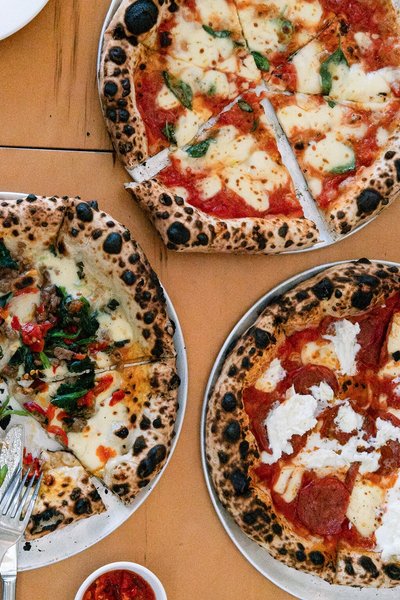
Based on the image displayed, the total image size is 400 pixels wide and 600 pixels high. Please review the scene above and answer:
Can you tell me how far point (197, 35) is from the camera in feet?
11.2

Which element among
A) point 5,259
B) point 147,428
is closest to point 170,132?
point 5,259

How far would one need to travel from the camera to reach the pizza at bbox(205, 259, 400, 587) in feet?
11.0

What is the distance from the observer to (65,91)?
3.43m

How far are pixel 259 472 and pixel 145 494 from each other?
49 cm

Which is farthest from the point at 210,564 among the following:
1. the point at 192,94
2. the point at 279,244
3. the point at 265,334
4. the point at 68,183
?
the point at 192,94

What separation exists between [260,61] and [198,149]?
1.59 ft

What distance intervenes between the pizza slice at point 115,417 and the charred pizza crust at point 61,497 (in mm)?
58

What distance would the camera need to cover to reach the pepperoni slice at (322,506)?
3441 millimetres

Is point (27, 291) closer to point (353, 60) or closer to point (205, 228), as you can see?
point (205, 228)

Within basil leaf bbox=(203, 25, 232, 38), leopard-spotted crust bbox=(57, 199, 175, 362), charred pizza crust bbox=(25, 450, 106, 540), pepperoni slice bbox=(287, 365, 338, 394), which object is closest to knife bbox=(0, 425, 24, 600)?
charred pizza crust bbox=(25, 450, 106, 540)

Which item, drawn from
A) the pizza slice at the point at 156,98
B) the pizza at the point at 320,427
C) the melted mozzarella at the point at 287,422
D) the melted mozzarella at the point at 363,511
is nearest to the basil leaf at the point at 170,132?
the pizza slice at the point at 156,98

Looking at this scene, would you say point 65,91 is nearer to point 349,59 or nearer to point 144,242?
point 144,242

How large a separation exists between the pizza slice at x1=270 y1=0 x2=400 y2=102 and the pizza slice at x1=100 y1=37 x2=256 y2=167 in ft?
0.88

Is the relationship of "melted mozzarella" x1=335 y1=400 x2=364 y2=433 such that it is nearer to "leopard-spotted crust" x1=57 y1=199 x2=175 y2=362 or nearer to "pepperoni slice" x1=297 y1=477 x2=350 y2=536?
"pepperoni slice" x1=297 y1=477 x2=350 y2=536
